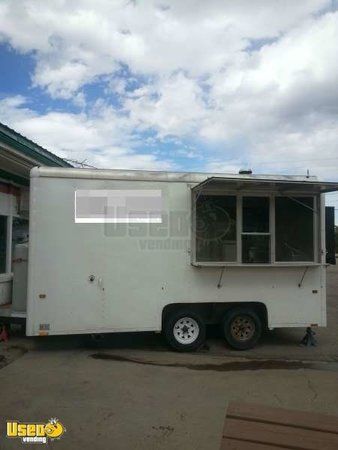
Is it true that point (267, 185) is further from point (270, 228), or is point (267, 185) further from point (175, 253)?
point (175, 253)

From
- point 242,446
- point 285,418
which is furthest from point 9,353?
point 242,446

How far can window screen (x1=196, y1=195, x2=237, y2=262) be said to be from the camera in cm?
802

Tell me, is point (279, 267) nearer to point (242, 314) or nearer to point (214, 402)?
point (242, 314)

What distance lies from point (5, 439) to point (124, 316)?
348 cm

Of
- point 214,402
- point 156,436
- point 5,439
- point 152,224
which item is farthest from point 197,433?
point 152,224

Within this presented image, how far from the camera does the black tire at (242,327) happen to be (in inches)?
318

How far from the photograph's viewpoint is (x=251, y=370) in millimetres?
6859

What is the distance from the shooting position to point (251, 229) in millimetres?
8102

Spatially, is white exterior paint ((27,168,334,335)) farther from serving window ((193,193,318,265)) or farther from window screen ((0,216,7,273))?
window screen ((0,216,7,273))

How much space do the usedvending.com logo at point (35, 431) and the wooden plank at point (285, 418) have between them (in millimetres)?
2078

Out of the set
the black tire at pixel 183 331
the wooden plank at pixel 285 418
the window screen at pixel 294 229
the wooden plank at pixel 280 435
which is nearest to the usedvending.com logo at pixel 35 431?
the wooden plank at pixel 285 418

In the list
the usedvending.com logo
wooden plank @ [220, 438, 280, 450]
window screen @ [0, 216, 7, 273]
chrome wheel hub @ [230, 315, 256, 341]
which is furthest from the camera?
window screen @ [0, 216, 7, 273]

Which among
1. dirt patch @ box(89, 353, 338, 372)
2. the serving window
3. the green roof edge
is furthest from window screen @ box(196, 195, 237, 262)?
the green roof edge

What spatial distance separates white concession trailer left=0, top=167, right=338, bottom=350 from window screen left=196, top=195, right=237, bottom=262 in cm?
2
